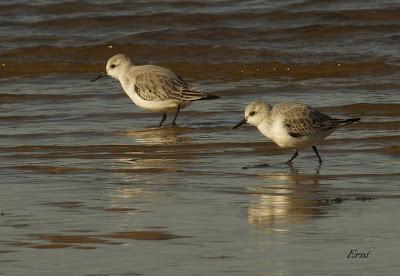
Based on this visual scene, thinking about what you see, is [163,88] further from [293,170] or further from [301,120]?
[293,170]

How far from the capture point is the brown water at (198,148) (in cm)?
757

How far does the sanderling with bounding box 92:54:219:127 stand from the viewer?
14.4 metres

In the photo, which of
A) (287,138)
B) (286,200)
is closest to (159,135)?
(287,138)

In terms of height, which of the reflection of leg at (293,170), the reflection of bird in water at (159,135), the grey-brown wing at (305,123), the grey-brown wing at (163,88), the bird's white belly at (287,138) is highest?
the grey-brown wing at (305,123)

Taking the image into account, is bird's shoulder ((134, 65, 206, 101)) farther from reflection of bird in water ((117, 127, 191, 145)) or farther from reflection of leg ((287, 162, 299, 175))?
reflection of leg ((287, 162, 299, 175))

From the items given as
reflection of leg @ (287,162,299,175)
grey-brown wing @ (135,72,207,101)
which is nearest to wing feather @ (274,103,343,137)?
reflection of leg @ (287,162,299,175)

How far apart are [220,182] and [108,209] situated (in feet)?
4.71

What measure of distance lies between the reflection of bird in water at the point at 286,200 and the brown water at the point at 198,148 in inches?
0.9

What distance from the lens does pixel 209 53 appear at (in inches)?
785

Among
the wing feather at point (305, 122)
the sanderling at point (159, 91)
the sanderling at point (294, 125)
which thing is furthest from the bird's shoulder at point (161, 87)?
the wing feather at point (305, 122)

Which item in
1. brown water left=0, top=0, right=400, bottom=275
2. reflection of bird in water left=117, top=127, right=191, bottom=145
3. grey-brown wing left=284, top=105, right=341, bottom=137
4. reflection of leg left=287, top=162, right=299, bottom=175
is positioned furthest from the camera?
reflection of bird in water left=117, top=127, right=191, bottom=145

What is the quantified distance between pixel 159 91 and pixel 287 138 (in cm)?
358

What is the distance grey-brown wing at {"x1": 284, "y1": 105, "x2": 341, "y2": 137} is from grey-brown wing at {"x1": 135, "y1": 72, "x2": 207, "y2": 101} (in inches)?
122

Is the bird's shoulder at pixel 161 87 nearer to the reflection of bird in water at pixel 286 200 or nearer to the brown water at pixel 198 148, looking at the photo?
the brown water at pixel 198 148
